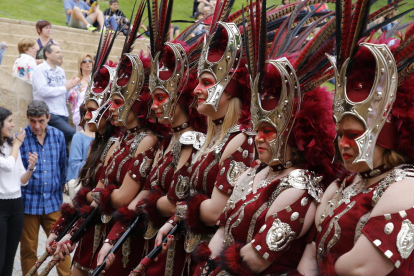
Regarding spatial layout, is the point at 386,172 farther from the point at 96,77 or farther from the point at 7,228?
the point at 7,228

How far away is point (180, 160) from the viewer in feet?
13.9

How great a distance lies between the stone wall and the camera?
9367 mm

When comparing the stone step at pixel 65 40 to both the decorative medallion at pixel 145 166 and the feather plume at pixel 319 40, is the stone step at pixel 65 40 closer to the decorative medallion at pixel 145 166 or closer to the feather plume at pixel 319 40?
the decorative medallion at pixel 145 166

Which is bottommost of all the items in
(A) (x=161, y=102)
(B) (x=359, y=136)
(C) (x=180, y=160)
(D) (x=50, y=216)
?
(D) (x=50, y=216)

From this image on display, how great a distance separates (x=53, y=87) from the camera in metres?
8.73

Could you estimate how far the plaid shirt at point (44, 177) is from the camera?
6059mm

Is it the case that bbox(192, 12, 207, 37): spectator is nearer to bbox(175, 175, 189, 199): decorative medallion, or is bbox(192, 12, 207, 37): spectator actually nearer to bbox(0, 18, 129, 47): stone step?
bbox(175, 175, 189, 199): decorative medallion

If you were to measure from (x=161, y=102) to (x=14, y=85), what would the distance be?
5651 mm

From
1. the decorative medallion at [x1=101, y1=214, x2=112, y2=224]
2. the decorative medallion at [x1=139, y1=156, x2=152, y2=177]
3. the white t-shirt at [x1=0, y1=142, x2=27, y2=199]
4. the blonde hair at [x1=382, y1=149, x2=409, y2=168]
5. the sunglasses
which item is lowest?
the decorative medallion at [x1=101, y1=214, x2=112, y2=224]

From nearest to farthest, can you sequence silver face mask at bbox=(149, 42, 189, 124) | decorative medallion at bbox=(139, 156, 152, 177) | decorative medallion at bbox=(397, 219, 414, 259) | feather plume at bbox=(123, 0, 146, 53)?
decorative medallion at bbox=(397, 219, 414, 259)
silver face mask at bbox=(149, 42, 189, 124)
decorative medallion at bbox=(139, 156, 152, 177)
feather plume at bbox=(123, 0, 146, 53)

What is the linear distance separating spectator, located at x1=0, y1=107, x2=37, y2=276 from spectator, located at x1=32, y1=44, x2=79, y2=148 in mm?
2839

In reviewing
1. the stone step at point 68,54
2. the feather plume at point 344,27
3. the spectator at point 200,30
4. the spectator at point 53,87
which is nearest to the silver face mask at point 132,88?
the spectator at point 200,30

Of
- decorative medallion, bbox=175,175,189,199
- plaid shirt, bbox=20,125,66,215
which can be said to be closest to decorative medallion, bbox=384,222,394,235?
decorative medallion, bbox=175,175,189,199

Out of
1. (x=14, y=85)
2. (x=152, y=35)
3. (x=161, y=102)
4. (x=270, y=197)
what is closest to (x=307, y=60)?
(x=270, y=197)
